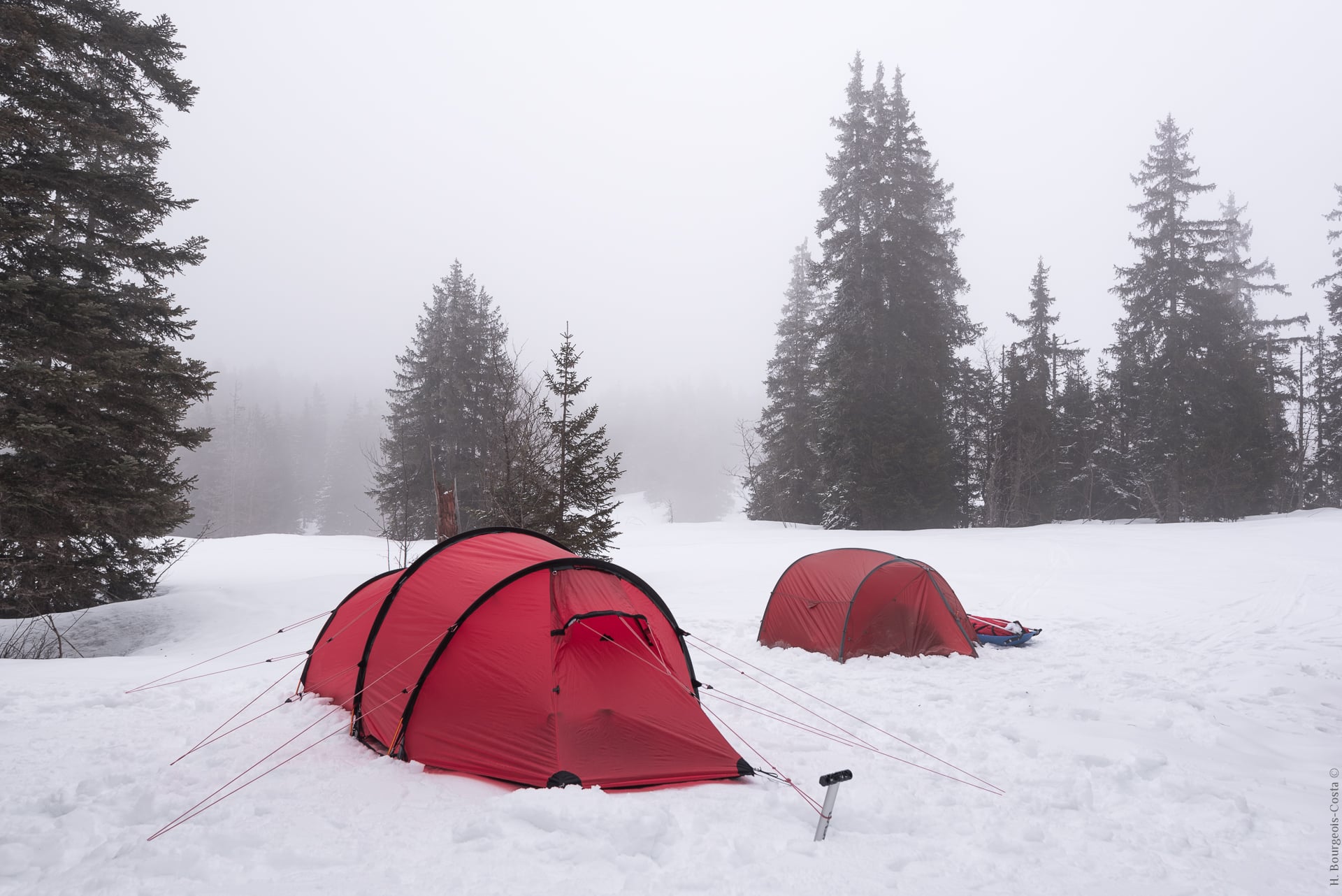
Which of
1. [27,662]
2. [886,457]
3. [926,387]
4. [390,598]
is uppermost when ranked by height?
[926,387]

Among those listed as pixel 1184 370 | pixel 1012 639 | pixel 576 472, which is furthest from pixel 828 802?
pixel 1184 370

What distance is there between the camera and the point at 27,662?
23.2 ft

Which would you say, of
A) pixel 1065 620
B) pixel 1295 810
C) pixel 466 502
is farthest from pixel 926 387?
pixel 1295 810

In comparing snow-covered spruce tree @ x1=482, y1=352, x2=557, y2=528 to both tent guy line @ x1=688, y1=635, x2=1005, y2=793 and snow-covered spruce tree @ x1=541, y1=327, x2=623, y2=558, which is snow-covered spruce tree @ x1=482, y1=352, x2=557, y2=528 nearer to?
snow-covered spruce tree @ x1=541, y1=327, x2=623, y2=558

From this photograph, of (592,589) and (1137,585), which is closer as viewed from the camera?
(592,589)

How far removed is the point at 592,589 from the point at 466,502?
898 inches

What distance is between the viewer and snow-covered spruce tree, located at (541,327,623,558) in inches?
516

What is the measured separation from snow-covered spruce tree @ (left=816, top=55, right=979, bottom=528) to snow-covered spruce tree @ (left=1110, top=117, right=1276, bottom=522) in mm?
7404

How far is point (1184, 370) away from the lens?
25.9m

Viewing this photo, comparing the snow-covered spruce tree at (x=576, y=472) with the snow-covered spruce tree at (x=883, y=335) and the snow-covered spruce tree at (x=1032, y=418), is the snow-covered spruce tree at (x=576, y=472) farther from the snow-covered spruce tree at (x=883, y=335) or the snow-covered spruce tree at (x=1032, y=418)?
the snow-covered spruce tree at (x=1032, y=418)

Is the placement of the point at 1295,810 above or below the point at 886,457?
below

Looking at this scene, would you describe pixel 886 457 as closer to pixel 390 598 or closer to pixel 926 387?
pixel 926 387

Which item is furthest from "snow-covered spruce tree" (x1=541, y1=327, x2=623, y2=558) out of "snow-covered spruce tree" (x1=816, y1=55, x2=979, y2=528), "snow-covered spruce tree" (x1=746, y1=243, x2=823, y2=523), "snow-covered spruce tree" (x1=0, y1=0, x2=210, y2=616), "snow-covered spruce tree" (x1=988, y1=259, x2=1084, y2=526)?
"snow-covered spruce tree" (x1=988, y1=259, x2=1084, y2=526)

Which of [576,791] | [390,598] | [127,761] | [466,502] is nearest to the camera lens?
[576,791]
